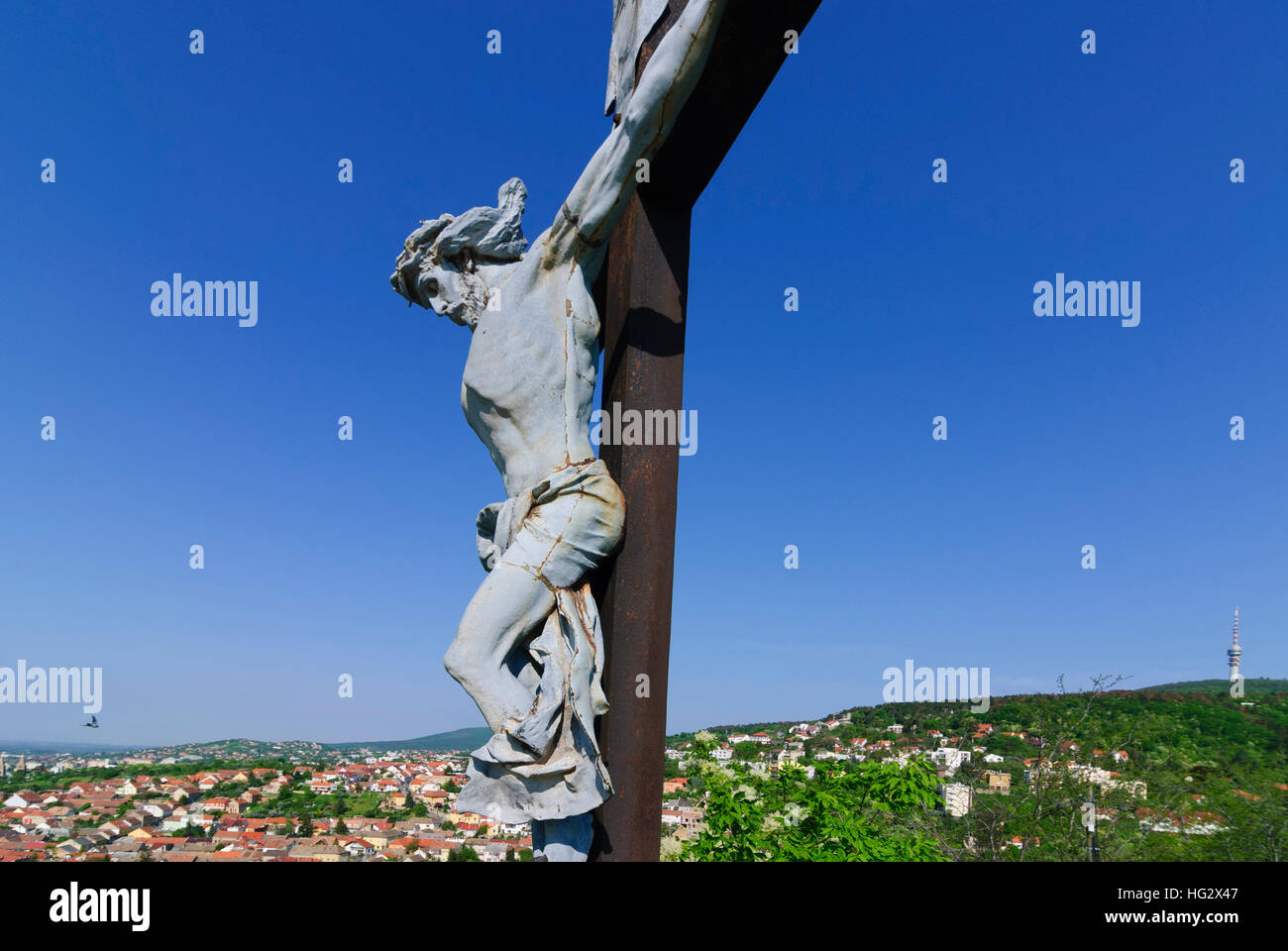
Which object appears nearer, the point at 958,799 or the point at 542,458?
the point at 542,458

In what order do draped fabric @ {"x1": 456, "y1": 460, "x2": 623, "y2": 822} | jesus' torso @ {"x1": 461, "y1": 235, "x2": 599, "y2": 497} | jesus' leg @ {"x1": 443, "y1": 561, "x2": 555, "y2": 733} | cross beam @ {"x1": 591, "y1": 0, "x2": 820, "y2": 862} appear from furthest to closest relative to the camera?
jesus' torso @ {"x1": 461, "y1": 235, "x2": 599, "y2": 497}
cross beam @ {"x1": 591, "y1": 0, "x2": 820, "y2": 862}
jesus' leg @ {"x1": 443, "y1": 561, "x2": 555, "y2": 733}
draped fabric @ {"x1": 456, "y1": 460, "x2": 623, "y2": 822}

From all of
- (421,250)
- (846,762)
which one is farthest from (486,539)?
(846,762)

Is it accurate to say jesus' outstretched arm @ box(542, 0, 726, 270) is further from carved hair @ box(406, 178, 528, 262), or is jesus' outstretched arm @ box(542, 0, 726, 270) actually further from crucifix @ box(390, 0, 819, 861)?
carved hair @ box(406, 178, 528, 262)

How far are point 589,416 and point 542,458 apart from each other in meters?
0.27

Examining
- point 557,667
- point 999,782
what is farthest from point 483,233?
point 999,782

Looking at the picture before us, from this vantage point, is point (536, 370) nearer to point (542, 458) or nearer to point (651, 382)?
point (542, 458)

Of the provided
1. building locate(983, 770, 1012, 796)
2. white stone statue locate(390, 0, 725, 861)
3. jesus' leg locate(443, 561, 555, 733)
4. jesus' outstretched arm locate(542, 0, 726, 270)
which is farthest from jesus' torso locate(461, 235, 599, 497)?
building locate(983, 770, 1012, 796)

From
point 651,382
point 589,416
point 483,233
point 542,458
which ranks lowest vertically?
point 542,458

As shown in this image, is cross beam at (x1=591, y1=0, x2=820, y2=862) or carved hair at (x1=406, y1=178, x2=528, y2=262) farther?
carved hair at (x1=406, y1=178, x2=528, y2=262)

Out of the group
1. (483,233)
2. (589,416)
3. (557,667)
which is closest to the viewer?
(557,667)

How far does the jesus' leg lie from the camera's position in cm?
276

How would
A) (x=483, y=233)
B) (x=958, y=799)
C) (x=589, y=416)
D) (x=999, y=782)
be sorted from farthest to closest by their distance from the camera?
(x=999, y=782)
(x=958, y=799)
(x=483, y=233)
(x=589, y=416)

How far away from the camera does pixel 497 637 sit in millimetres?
2818
